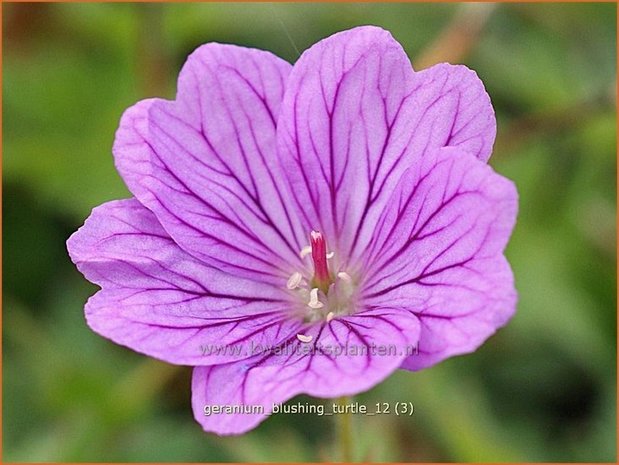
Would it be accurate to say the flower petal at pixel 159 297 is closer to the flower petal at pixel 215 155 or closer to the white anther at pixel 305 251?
the flower petal at pixel 215 155

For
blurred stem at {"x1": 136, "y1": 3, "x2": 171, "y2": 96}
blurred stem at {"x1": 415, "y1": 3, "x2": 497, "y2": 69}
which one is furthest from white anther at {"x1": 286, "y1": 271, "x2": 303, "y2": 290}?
blurred stem at {"x1": 136, "y1": 3, "x2": 171, "y2": 96}

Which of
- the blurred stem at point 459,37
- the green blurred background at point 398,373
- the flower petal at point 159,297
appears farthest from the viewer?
the blurred stem at point 459,37

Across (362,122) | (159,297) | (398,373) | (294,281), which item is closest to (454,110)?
(362,122)

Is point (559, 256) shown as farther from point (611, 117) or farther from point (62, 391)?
point (62, 391)

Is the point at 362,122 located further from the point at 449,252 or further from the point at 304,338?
the point at 304,338

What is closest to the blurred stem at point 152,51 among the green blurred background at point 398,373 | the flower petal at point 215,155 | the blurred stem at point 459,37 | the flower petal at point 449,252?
the green blurred background at point 398,373

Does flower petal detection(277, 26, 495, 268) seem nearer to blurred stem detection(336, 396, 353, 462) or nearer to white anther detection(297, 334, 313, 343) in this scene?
white anther detection(297, 334, 313, 343)

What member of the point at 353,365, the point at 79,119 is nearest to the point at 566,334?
the point at 353,365
